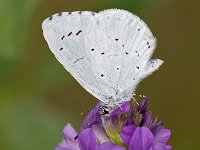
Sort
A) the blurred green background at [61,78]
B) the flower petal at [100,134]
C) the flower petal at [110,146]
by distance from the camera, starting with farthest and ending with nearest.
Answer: the blurred green background at [61,78] < the flower petal at [100,134] < the flower petal at [110,146]

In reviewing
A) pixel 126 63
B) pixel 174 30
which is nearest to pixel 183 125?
pixel 174 30

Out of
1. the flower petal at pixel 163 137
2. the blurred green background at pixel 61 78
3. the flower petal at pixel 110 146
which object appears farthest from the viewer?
the blurred green background at pixel 61 78

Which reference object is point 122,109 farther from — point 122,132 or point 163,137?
point 163,137

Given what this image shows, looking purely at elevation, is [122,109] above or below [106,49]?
below

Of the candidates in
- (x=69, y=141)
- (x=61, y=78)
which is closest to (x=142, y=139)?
(x=69, y=141)

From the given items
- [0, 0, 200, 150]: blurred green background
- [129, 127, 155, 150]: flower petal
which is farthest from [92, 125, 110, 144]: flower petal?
[0, 0, 200, 150]: blurred green background

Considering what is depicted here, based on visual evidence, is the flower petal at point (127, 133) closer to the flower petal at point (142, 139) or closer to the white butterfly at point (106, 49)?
the flower petal at point (142, 139)

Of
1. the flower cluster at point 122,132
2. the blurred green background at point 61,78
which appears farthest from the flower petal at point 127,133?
the blurred green background at point 61,78
